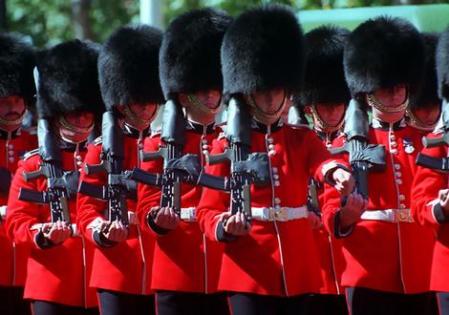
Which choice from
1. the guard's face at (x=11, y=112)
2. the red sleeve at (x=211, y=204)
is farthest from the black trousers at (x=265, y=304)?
the guard's face at (x=11, y=112)

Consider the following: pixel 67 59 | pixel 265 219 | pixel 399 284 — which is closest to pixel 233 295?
pixel 265 219

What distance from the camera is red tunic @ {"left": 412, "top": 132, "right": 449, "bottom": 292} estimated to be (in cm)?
699

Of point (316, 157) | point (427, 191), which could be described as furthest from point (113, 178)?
point (427, 191)

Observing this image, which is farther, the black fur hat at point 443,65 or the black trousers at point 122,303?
the black trousers at point 122,303

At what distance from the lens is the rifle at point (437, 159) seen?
7.02 meters

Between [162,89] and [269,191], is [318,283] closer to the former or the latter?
[269,191]

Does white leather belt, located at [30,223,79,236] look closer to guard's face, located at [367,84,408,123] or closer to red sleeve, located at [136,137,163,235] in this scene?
red sleeve, located at [136,137,163,235]

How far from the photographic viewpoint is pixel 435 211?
273 inches

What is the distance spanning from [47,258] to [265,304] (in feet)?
4.93

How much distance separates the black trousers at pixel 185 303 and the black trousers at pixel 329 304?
860 millimetres

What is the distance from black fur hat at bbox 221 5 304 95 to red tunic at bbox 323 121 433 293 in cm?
60

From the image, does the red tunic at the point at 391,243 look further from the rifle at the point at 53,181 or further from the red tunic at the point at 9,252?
the red tunic at the point at 9,252

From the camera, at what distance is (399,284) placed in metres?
7.44

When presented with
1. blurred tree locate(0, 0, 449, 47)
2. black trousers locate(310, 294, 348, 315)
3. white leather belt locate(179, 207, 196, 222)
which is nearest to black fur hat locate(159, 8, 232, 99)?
white leather belt locate(179, 207, 196, 222)
